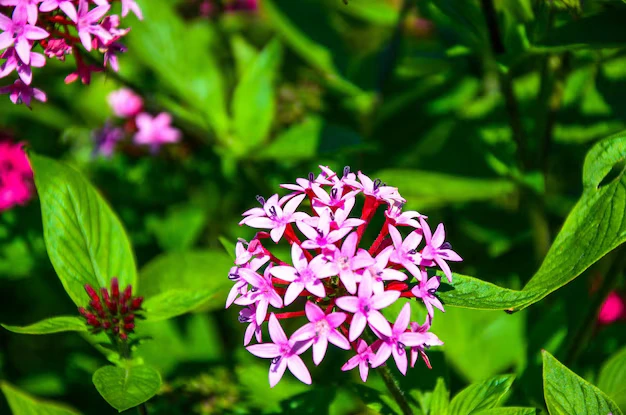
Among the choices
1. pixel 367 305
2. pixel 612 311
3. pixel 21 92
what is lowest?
pixel 612 311

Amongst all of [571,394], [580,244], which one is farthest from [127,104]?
[571,394]

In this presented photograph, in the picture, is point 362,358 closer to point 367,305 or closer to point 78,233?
point 367,305

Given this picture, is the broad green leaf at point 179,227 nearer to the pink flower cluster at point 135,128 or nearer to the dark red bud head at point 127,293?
the pink flower cluster at point 135,128

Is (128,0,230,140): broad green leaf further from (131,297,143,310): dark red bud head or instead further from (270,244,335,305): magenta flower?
(270,244,335,305): magenta flower

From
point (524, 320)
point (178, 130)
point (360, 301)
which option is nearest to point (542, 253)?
point (524, 320)

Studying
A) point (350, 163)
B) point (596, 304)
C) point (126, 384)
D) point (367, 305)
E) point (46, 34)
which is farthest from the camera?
point (350, 163)

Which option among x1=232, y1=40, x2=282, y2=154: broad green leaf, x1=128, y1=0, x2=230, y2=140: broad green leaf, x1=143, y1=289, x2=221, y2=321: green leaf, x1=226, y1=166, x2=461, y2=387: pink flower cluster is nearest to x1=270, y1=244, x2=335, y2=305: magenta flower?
x1=226, y1=166, x2=461, y2=387: pink flower cluster

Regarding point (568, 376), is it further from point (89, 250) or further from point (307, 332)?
point (89, 250)
